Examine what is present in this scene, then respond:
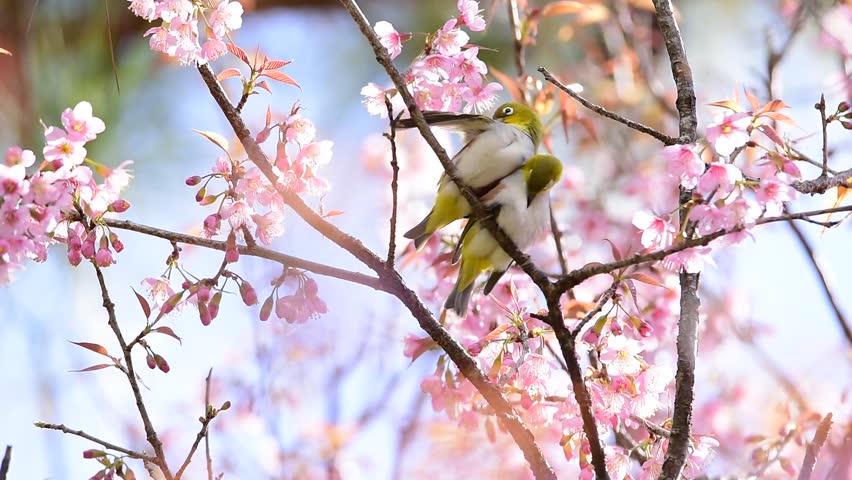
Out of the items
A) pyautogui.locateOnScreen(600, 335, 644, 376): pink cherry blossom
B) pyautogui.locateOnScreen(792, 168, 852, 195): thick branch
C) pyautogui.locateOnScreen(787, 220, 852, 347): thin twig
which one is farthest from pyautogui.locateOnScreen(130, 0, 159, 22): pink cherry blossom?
pyautogui.locateOnScreen(787, 220, 852, 347): thin twig

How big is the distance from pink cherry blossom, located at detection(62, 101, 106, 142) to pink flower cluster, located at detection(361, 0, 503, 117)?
0.58 m

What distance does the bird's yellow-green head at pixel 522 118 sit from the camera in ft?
7.25

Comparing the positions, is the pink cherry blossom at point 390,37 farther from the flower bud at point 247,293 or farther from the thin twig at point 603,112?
the flower bud at point 247,293

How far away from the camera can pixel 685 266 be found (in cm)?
159

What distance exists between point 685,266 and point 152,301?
1.15 m

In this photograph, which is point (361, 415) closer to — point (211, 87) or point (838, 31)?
point (211, 87)

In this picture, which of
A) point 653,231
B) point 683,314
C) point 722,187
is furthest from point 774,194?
point 683,314

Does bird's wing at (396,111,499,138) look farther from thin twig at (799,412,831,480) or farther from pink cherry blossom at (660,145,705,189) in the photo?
thin twig at (799,412,831,480)

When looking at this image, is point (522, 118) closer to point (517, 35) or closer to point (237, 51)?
point (517, 35)

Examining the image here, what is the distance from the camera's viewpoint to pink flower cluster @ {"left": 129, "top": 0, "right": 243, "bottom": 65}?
5.61 feet

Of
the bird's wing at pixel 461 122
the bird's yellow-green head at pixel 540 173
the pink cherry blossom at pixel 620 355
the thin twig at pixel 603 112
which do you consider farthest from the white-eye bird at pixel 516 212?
the pink cherry blossom at pixel 620 355

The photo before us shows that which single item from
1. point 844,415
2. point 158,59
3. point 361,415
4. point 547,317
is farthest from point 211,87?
point 158,59

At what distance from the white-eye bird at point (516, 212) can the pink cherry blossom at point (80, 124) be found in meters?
0.87

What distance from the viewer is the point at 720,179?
1508 millimetres
